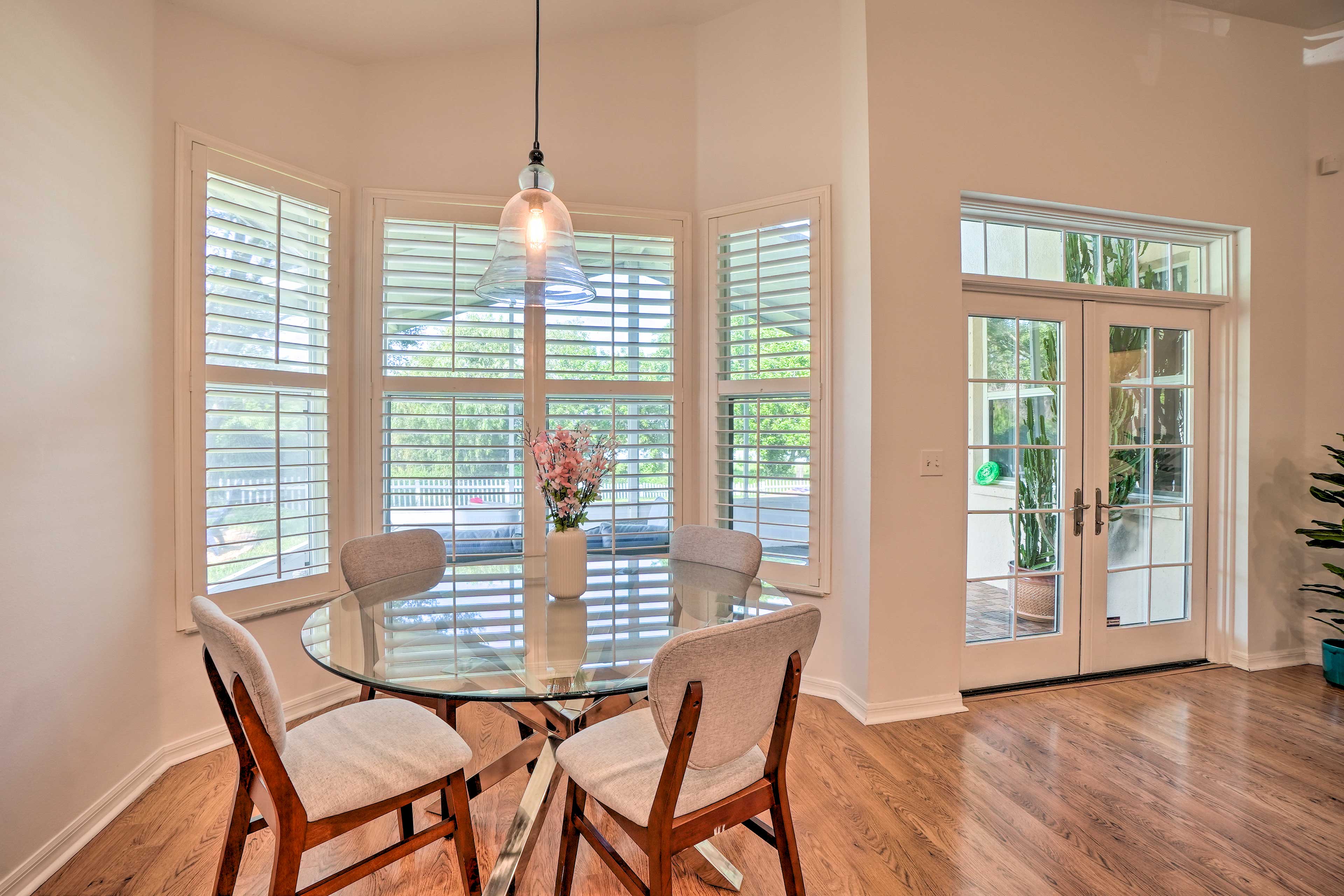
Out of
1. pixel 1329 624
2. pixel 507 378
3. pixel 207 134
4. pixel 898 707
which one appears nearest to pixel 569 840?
pixel 898 707

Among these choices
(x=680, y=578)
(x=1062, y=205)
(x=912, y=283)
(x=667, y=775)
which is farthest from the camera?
(x=1062, y=205)

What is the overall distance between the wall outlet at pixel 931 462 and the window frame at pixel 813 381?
1.37 ft

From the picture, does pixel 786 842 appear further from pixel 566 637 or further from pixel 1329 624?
pixel 1329 624

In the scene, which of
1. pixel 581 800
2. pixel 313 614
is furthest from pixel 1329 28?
pixel 313 614

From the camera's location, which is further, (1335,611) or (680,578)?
(1335,611)

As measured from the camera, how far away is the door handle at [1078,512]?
3184 mm

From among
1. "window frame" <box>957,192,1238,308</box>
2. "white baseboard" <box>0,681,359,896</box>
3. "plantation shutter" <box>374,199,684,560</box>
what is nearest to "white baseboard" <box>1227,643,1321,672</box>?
"window frame" <box>957,192,1238,308</box>

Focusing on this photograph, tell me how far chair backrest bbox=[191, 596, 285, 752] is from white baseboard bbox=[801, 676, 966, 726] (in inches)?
90.2

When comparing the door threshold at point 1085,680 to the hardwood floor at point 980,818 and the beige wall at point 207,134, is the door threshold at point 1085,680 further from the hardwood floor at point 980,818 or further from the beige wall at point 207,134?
the beige wall at point 207,134

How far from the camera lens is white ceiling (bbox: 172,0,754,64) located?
2559mm

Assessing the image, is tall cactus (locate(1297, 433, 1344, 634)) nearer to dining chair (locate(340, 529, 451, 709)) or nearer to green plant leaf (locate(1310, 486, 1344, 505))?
green plant leaf (locate(1310, 486, 1344, 505))

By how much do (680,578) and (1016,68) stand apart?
286 centimetres

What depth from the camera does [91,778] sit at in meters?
1.97

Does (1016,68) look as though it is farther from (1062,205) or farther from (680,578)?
(680,578)
